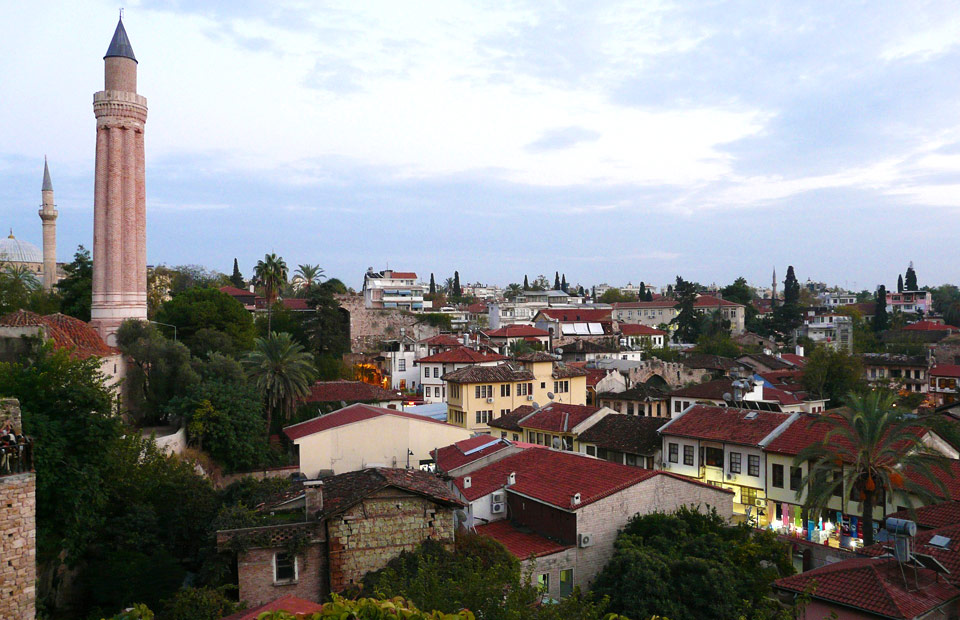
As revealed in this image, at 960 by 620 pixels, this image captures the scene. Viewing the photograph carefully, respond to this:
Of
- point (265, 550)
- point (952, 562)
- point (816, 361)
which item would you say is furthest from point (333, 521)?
point (816, 361)

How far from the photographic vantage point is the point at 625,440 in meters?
31.9

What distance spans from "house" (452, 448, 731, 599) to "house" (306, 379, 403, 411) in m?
18.5

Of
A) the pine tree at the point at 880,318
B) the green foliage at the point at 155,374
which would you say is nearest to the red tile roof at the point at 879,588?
the green foliage at the point at 155,374

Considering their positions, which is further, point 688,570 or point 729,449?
point 729,449

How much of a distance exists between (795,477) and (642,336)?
5850cm

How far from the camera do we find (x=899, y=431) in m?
20.2

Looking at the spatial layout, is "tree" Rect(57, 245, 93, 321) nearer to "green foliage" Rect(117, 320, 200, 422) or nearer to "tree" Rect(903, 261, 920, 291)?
"green foliage" Rect(117, 320, 200, 422)

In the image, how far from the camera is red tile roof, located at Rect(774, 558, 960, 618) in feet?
39.7

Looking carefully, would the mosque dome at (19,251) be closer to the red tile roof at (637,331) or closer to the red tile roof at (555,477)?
the red tile roof at (637,331)

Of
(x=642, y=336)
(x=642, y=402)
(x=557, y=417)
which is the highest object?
(x=642, y=336)

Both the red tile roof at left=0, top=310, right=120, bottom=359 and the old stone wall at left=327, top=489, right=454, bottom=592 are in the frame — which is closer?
the old stone wall at left=327, top=489, right=454, bottom=592

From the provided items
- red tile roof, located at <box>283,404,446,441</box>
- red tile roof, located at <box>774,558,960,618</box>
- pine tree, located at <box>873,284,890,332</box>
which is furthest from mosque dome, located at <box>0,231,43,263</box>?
pine tree, located at <box>873,284,890,332</box>

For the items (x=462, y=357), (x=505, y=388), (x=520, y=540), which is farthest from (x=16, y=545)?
(x=462, y=357)

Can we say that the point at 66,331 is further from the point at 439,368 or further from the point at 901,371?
the point at 901,371
